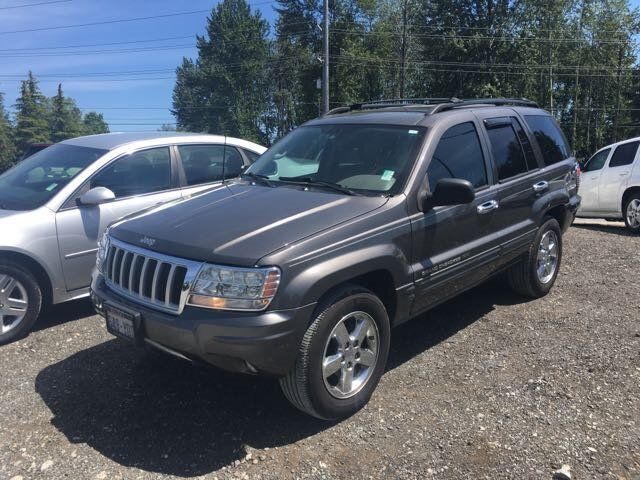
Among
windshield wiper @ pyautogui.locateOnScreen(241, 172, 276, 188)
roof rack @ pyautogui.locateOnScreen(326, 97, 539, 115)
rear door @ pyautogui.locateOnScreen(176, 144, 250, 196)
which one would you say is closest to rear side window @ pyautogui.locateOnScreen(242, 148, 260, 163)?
rear door @ pyautogui.locateOnScreen(176, 144, 250, 196)

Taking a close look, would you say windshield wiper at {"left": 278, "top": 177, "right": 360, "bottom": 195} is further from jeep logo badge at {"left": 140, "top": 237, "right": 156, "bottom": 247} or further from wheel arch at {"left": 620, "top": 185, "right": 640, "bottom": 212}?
wheel arch at {"left": 620, "top": 185, "right": 640, "bottom": 212}

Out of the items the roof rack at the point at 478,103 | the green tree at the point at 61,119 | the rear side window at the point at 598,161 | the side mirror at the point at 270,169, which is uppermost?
the green tree at the point at 61,119

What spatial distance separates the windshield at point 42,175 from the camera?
16.6ft

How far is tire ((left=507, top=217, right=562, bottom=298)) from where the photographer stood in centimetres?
540

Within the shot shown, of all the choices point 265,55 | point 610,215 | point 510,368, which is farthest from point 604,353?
point 265,55

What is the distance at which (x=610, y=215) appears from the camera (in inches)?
427

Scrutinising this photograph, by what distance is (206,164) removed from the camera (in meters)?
6.20

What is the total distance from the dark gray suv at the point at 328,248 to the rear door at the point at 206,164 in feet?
4.54

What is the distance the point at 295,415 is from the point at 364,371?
531mm

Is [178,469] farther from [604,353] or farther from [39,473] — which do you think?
[604,353]

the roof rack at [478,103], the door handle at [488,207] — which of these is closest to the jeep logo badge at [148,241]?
the roof rack at [478,103]

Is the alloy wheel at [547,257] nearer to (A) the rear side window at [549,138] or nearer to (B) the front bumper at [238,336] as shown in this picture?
(A) the rear side window at [549,138]

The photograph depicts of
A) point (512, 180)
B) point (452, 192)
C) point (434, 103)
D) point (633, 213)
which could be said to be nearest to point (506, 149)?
point (512, 180)

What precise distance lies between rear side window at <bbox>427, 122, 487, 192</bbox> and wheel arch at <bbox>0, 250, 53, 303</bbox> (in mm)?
3422
